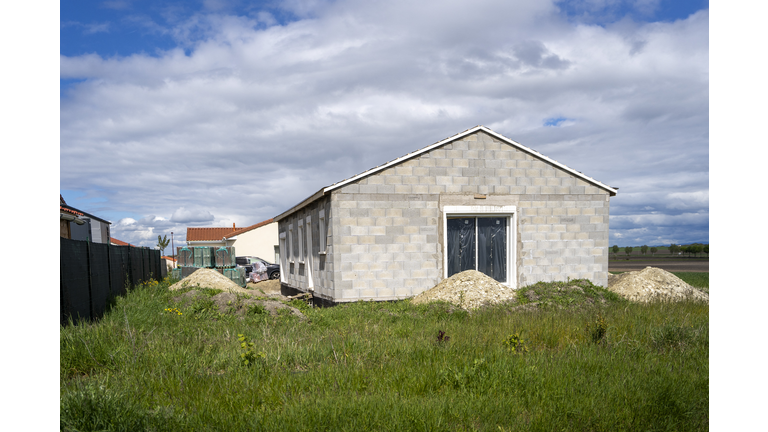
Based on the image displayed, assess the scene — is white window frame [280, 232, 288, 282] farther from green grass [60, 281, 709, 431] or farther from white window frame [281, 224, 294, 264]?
green grass [60, 281, 709, 431]

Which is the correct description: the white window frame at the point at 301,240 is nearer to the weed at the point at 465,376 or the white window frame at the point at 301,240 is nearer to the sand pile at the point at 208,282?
the sand pile at the point at 208,282

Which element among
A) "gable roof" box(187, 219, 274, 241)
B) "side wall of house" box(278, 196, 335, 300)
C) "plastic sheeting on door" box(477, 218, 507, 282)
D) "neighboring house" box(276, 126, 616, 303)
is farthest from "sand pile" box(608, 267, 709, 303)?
"gable roof" box(187, 219, 274, 241)

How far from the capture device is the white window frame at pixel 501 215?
14297 mm

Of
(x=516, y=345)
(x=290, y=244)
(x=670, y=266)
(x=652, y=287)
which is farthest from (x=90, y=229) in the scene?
(x=670, y=266)

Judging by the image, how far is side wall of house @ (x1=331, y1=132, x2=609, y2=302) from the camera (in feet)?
45.2

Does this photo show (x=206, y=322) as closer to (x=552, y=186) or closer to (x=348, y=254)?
(x=348, y=254)

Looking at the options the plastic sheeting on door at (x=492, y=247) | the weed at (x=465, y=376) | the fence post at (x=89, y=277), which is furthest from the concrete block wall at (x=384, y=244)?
the weed at (x=465, y=376)

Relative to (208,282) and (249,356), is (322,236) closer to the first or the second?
(208,282)

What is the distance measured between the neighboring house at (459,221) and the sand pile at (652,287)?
804 mm

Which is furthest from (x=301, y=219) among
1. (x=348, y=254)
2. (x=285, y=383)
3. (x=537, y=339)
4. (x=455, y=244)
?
(x=285, y=383)

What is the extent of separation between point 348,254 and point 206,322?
17.0 feet

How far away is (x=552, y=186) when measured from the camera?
49.5 feet

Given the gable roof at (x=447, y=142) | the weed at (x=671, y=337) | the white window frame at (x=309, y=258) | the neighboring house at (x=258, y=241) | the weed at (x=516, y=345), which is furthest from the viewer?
the neighboring house at (x=258, y=241)

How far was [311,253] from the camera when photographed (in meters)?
16.9
